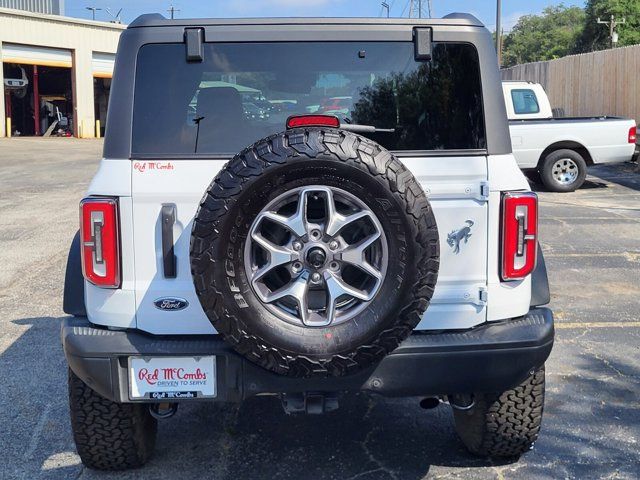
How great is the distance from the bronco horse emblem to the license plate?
3.59 feet

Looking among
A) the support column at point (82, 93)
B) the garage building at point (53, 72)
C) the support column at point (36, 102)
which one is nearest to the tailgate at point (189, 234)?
the garage building at point (53, 72)

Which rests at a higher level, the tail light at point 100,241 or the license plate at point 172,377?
the tail light at point 100,241

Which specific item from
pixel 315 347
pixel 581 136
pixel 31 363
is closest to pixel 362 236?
pixel 315 347

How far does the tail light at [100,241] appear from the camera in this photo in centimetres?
317

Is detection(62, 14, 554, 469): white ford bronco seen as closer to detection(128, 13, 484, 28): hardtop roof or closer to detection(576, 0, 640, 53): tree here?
detection(128, 13, 484, 28): hardtop roof

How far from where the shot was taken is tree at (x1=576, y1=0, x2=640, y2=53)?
130 feet

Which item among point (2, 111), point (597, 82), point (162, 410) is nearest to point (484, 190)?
point (162, 410)

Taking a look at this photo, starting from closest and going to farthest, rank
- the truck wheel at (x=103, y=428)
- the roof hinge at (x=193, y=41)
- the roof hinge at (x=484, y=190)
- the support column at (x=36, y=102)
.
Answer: the roof hinge at (x=484, y=190)
the roof hinge at (x=193, y=41)
the truck wheel at (x=103, y=428)
the support column at (x=36, y=102)

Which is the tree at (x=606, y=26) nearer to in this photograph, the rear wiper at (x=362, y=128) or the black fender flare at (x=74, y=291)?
the rear wiper at (x=362, y=128)

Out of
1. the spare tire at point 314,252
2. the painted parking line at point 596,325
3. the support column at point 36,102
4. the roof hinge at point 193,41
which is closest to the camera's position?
the spare tire at point 314,252

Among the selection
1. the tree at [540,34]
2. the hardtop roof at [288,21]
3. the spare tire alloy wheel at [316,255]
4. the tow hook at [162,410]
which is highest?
the tree at [540,34]

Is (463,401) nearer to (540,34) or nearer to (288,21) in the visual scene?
(288,21)

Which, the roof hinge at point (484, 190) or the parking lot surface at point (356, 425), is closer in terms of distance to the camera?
the roof hinge at point (484, 190)

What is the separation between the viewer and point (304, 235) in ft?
9.76
